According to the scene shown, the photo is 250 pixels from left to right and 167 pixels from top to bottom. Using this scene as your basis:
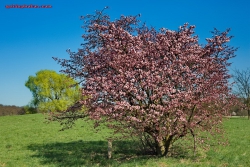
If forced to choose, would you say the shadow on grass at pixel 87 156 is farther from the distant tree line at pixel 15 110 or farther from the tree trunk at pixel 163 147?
the distant tree line at pixel 15 110

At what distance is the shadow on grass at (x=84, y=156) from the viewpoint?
13.2m

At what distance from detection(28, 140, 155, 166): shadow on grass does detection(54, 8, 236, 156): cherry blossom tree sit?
5.05 feet

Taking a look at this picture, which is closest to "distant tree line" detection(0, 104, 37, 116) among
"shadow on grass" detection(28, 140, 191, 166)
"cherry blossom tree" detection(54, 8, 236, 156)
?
"shadow on grass" detection(28, 140, 191, 166)

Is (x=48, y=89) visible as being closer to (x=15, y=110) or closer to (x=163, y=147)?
(x=15, y=110)

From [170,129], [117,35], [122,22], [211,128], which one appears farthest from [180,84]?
[122,22]

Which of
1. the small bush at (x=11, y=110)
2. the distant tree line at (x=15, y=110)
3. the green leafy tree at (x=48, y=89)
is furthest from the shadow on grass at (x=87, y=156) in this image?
the small bush at (x=11, y=110)

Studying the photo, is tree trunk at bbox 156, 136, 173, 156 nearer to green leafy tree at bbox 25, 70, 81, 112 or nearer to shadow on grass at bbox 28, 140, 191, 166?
shadow on grass at bbox 28, 140, 191, 166

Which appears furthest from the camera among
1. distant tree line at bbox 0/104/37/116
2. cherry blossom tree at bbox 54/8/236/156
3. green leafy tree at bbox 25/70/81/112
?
distant tree line at bbox 0/104/37/116

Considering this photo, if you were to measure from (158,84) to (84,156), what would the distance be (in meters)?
6.30

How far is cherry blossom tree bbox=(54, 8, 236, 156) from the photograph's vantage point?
11555 mm

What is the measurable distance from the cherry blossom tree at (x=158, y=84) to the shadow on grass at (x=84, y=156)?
1.54 meters

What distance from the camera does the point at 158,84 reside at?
11867 mm

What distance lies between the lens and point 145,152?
573 inches

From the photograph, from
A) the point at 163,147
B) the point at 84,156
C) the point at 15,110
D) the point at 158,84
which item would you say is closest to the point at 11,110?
the point at 15,110
